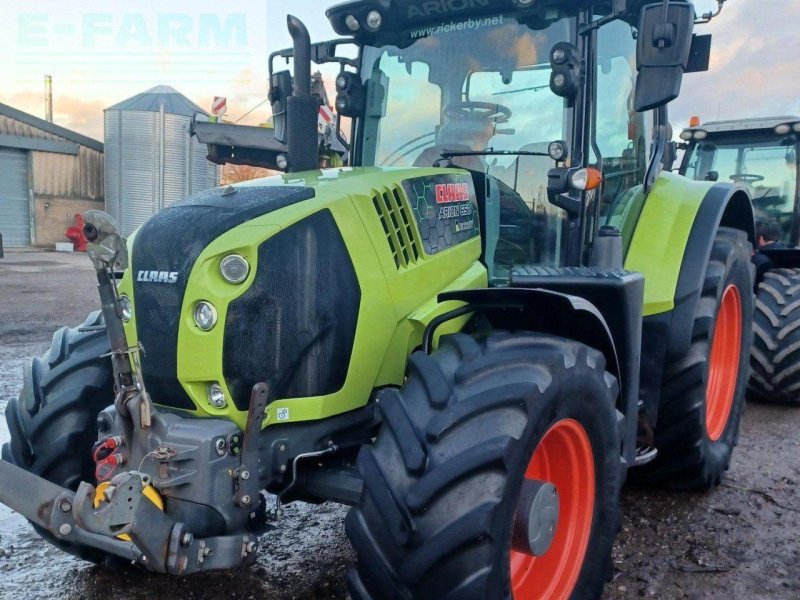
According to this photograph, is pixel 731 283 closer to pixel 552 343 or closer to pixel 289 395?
pixel 552 343

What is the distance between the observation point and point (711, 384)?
411 cm

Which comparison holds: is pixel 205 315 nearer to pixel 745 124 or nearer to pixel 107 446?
pixel 107 446

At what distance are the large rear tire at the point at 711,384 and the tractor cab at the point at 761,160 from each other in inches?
129

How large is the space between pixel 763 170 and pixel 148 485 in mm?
7066

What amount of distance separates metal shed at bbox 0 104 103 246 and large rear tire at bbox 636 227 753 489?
22.1 m

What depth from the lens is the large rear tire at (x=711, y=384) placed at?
3428mm

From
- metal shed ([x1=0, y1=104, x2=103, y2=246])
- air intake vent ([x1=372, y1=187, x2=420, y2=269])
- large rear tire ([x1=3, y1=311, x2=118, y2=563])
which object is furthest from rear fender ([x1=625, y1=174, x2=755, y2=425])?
metal shed ([x1=0, y1=104, x2=103, y2=246])

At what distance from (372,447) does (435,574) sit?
38cm

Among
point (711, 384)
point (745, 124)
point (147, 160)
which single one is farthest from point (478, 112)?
point (147, 160)

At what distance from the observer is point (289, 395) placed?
233 cm

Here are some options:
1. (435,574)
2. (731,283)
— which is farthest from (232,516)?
(731,283)

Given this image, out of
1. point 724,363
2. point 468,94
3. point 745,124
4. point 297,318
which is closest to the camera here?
point 297,318

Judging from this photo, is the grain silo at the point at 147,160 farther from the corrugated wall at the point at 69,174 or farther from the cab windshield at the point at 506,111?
the cab windshield at the point at 506,111

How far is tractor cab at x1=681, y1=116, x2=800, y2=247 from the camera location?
282 inches
